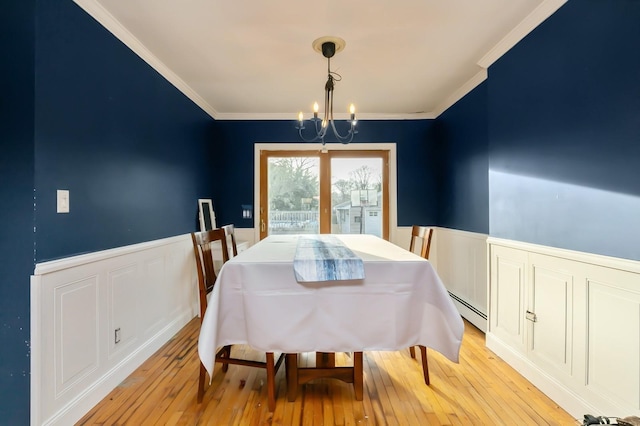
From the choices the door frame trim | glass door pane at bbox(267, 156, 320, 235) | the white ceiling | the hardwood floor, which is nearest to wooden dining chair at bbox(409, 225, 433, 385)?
the hardwood floor

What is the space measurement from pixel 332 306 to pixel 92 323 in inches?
59.3

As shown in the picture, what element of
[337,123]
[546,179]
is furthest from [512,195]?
[337,123]

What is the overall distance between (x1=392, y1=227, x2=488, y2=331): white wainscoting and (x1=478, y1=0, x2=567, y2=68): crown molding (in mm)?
1579

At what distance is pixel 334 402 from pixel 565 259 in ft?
5.40

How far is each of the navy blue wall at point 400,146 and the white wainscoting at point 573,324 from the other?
180 centimetres

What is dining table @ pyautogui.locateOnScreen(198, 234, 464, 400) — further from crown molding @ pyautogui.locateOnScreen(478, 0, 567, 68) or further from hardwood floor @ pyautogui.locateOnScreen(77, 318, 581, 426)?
crown molding @ pyautogui.locateOnScreen(478, 0, 567, 68)

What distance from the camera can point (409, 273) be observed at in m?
1.72

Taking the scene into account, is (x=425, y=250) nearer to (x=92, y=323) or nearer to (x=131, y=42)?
(x=92, y=323)

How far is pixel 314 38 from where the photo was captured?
2.30 meters

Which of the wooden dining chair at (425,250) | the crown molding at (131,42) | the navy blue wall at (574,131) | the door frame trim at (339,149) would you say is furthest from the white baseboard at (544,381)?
the crown molding at (131,42)

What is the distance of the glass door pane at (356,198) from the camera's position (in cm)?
435

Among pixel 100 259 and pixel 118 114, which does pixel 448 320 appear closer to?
pixel 100 259

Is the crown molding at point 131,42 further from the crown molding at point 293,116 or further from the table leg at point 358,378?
the table leg at point 358,378

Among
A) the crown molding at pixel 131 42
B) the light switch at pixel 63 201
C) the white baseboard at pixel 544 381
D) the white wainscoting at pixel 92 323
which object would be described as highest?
the crown molding at pixel 131 42
